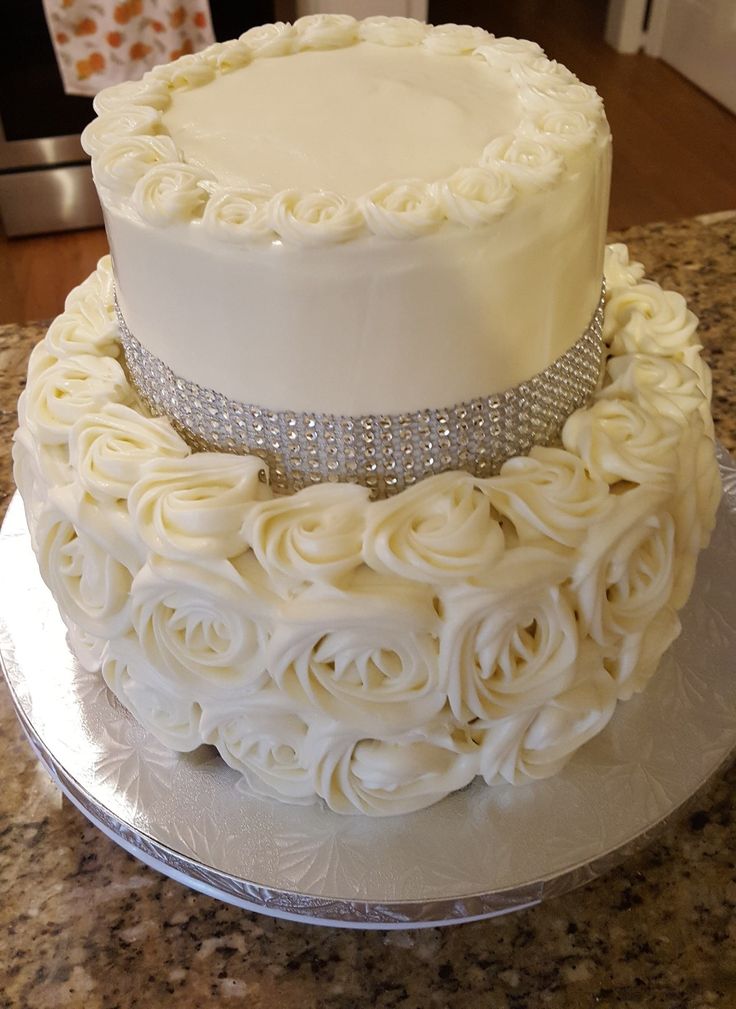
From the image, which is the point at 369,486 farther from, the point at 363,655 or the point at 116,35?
the point at 116,35

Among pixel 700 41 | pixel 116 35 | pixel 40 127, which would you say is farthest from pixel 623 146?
pixel 40 127

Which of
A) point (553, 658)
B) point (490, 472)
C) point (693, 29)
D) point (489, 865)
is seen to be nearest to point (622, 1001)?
point (489, 865)

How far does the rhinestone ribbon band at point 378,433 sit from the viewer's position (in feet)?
2.47

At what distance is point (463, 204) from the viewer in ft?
2.28

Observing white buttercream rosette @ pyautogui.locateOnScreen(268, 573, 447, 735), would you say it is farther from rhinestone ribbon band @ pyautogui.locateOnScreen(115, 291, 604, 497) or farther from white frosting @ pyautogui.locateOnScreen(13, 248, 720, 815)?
rhinestone ribbon band @ pyautogui.locateOnScreen(115, 291, 604, 497)

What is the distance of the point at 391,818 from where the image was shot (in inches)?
32.7

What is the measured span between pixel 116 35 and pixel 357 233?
210 cm

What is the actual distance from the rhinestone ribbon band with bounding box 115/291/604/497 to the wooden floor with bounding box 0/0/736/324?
2062 mm

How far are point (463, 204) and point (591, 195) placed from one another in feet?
0.50

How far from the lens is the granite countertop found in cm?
77

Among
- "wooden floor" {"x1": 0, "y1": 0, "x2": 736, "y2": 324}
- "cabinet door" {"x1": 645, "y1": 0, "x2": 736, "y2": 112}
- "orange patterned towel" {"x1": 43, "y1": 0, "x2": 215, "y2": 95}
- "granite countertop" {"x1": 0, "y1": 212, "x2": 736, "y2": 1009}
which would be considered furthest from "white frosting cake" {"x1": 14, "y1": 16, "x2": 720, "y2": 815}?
"cabinet door" {"x1": 645, "y1": 0, "x2": 736, "y2": 112}

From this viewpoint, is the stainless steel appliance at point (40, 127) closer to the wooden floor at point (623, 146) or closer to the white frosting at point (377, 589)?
the wooden floor at point (623, 146)

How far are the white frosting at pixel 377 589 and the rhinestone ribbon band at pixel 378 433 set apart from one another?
25 mm

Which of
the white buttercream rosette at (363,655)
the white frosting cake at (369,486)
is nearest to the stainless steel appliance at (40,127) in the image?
the white frosting cake at (369,486)
